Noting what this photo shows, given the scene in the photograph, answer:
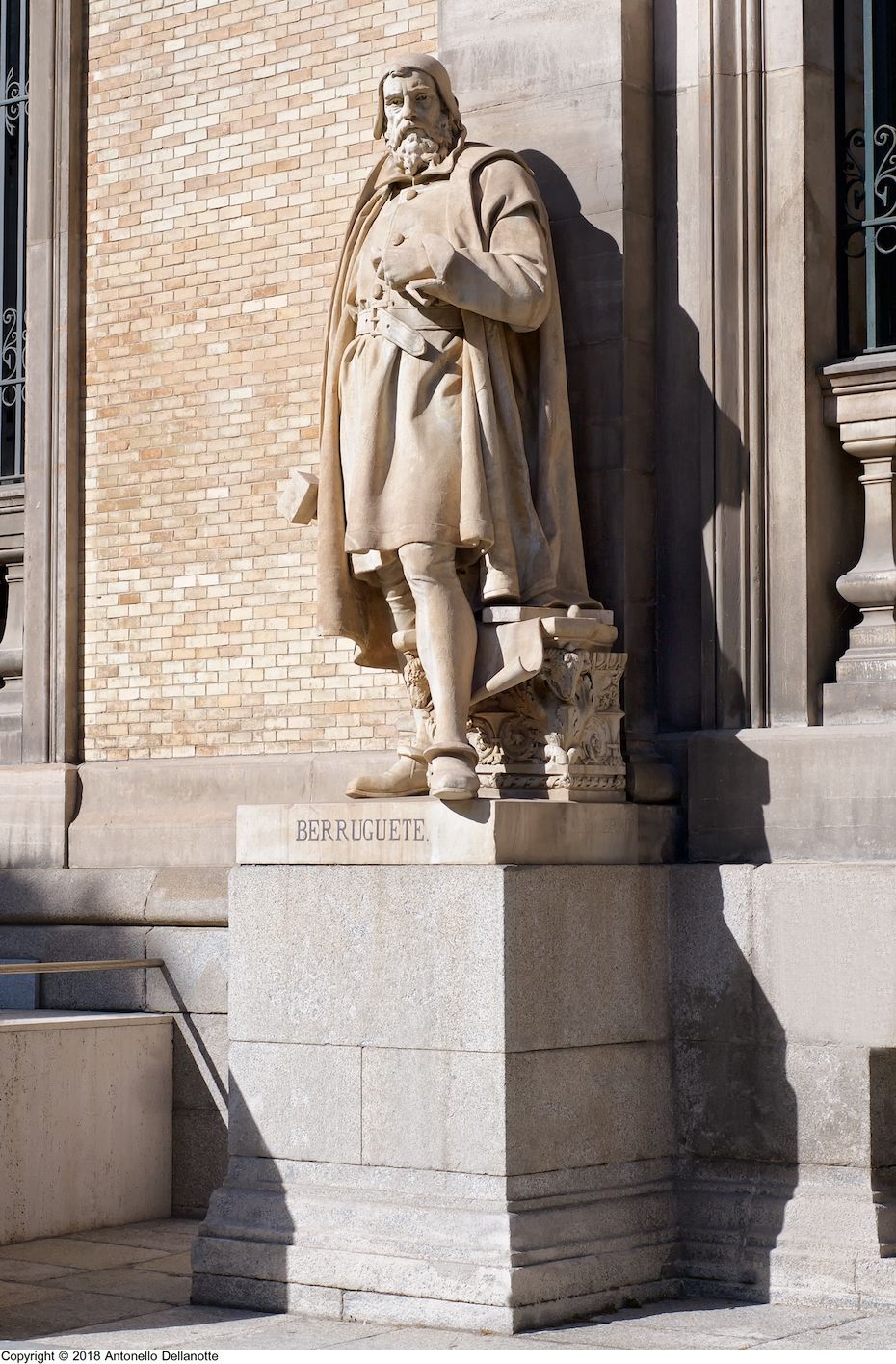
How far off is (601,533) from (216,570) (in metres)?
2.76

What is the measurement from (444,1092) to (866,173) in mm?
4328

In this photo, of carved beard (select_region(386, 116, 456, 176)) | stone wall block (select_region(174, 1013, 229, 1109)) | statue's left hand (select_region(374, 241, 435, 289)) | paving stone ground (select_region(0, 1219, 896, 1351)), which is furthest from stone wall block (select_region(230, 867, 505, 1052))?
carved beard (select_region(386, 116, 456, 176))

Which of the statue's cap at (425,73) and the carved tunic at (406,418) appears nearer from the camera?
the carved tunic at (406,418)

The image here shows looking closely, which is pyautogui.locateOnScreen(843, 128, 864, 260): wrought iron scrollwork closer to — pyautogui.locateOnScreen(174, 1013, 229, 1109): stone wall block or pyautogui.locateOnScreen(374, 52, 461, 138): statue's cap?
pyautogui.locateOnScreen(374, 52, 461, 138): statue's cap

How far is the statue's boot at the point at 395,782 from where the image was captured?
29.0 feet

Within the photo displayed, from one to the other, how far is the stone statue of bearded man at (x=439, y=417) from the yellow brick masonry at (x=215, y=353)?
5.49 feet

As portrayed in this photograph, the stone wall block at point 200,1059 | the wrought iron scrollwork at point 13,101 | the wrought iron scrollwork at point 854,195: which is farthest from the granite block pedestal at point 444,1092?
the wrought iron scrollwork at point 13,101

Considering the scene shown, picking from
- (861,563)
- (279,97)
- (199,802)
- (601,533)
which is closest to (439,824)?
(601,533)

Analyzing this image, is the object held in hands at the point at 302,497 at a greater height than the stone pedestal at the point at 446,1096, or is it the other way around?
the object held in hands at the point at 302,497

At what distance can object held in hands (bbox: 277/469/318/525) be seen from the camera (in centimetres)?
918

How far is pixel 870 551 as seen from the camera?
909 centimetres

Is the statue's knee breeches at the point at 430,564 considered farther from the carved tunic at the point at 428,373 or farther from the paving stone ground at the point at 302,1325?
the paving stone ground at the point at 302,1325

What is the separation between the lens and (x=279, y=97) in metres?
11.1

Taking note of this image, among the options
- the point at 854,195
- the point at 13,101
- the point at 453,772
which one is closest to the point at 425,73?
the point at 854,195
